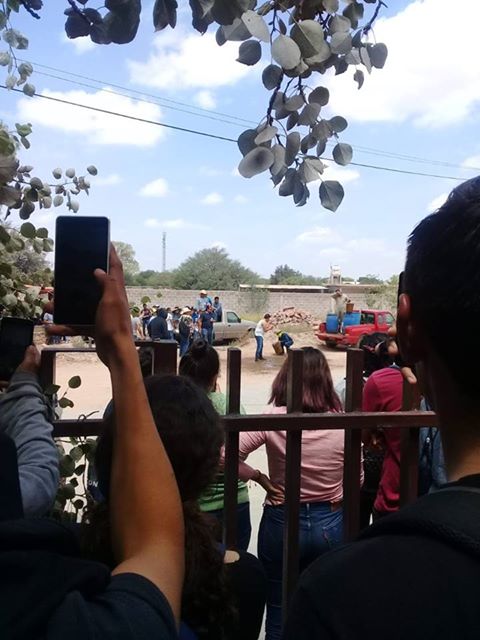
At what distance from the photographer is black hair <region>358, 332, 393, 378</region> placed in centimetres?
354

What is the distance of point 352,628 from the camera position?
2.06 feet

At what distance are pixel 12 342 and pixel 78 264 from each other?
15.3 inches

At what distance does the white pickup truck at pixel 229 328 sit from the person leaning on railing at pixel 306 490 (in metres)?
20.8

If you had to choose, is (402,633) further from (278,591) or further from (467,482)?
(278,591)

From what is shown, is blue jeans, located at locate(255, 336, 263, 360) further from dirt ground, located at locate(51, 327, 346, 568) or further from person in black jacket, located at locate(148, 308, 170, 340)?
person in black jacket, located at locate(148, 308, 170, 340)

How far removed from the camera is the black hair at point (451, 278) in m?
0.75

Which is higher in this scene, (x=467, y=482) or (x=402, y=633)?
(x=467, y=482)

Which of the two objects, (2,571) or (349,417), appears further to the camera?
(349,417)

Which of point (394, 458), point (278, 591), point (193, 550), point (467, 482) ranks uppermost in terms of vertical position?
point (467, 482)

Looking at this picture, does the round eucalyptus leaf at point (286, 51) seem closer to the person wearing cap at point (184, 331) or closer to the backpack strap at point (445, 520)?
the backpack strap at point (445, 520)

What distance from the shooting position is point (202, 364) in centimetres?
266

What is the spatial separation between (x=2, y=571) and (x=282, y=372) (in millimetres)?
2110

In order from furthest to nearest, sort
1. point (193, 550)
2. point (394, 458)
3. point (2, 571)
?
Result: point (394, 458) < point (193, 550) < point (2, 571)

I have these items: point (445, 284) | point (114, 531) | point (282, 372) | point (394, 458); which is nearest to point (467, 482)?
point (445, 284)
